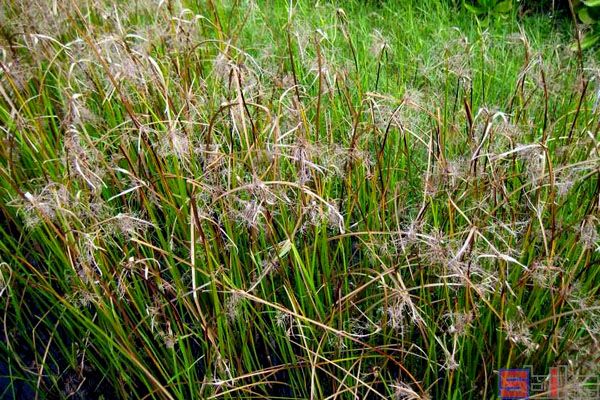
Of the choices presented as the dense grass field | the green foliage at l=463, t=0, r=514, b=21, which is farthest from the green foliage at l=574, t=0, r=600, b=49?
the dense grass field

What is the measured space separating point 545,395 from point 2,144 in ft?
6.35

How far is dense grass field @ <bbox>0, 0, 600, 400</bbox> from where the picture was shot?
1.81 meters

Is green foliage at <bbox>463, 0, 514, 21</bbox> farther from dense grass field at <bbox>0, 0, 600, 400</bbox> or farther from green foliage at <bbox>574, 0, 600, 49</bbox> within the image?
dense grass field at <bbox>0, 0, 600, 400</bbox>

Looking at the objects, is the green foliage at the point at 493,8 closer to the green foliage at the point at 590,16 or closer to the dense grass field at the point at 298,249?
the green foliage at the point at 590,16

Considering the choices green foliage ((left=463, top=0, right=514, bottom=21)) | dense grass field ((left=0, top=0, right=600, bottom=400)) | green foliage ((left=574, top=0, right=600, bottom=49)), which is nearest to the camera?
dense grass field ((left=0, top=0, right=600, bottom=400))

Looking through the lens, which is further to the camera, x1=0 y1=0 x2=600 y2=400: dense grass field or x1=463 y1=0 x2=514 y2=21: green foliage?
x1=463 y1=0 x2=514 y2=21: green foliage

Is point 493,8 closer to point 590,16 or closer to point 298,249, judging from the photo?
point 590,16

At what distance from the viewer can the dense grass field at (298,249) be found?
1.81 m

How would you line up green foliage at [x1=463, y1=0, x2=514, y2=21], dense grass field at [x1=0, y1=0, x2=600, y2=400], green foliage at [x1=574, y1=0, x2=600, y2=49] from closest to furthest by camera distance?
dense grass field at [x1=0, y1=0, x2=600, y2=400] < green foliage at [x1=574, y1=0, x2=600, y2=49] < green foliage at [x1=463, y1=0, x2=514, y2=21]

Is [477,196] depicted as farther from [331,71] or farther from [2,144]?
[2,144]

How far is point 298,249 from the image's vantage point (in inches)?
85.9

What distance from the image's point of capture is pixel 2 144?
7.80 ft

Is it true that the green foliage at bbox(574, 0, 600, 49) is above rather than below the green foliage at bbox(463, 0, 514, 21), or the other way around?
below

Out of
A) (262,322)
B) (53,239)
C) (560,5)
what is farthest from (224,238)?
(560,5)
